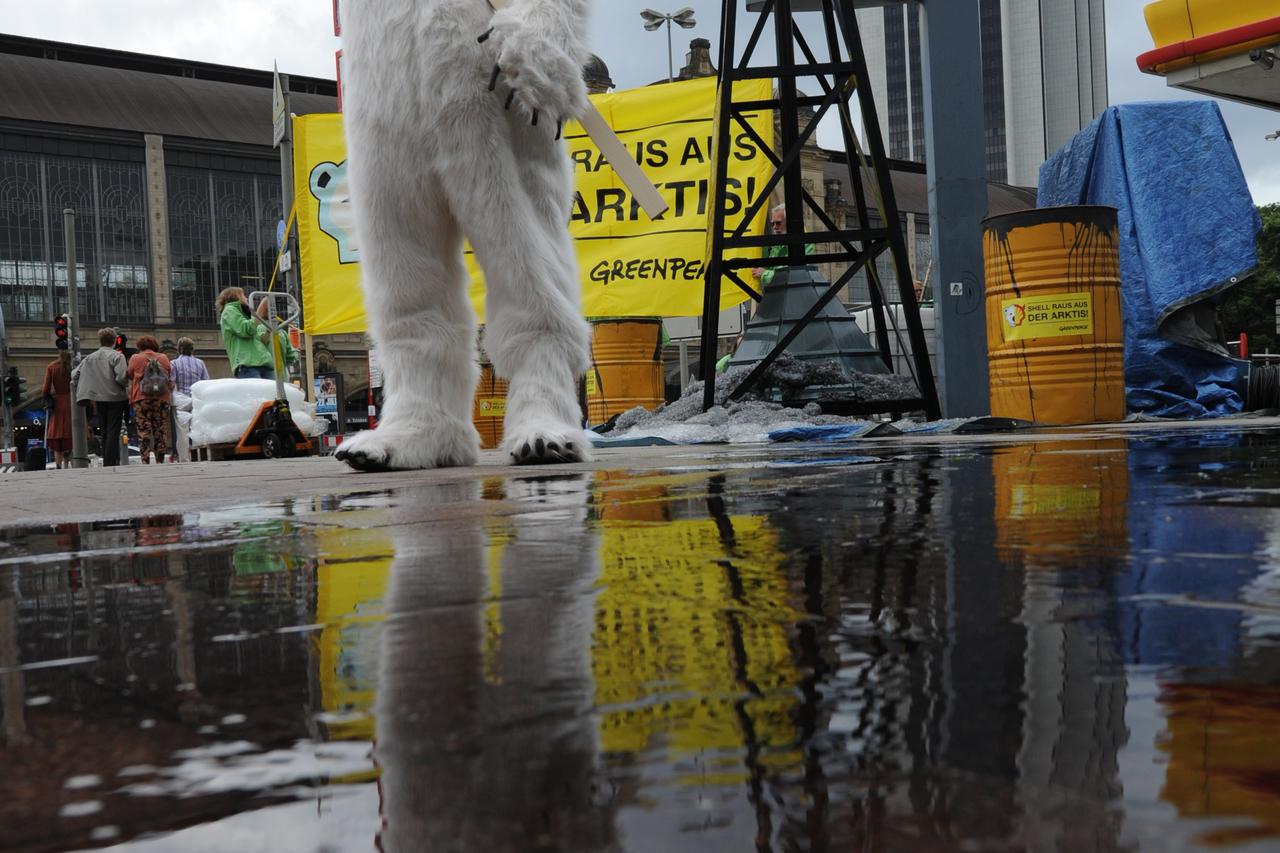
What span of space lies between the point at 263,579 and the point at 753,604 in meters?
0.56

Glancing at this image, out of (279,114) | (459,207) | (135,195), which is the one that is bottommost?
(459,207)

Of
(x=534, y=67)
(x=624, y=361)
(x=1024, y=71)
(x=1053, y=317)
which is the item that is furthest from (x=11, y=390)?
(x=1024, y=71)

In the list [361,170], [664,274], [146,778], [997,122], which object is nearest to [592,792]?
[146,778]

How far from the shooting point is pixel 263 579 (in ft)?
3.74

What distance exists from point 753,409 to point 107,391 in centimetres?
850

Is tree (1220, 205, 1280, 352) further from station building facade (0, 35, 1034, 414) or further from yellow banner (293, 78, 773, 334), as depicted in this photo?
yellow banner (293, 78, 773, 334)

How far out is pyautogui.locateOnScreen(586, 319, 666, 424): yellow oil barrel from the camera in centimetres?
973

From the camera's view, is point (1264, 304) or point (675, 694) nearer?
point (675, 694)

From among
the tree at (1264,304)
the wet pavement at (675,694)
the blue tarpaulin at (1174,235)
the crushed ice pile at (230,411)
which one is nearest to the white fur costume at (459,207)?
the wet pavement at (675,694)

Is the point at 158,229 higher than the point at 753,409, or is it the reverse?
the point at 158,229

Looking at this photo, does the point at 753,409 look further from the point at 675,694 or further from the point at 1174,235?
the point at 675,694

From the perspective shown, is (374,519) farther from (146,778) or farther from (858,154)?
(858,154)

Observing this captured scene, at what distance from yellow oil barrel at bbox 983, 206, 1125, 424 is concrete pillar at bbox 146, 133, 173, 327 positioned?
112ft

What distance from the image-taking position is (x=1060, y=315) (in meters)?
6.48
